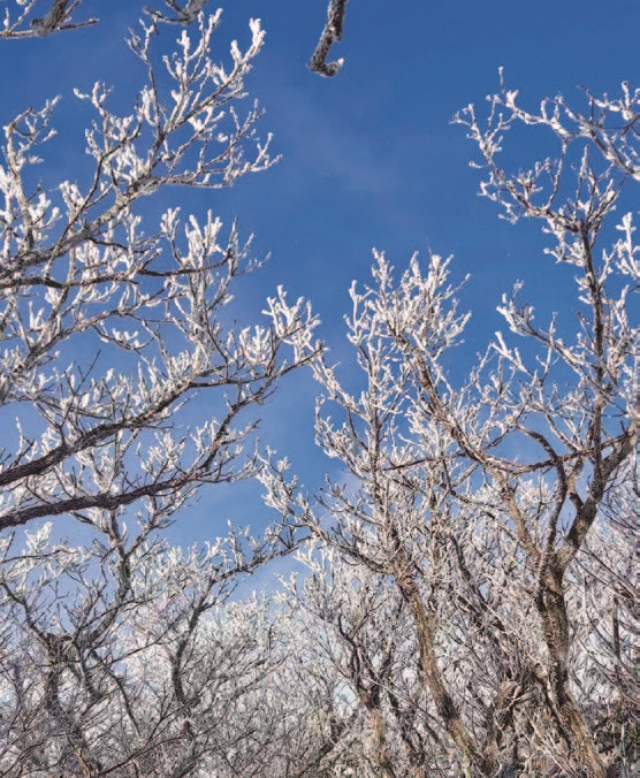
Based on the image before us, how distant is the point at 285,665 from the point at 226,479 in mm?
10476

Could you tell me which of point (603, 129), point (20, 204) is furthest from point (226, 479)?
point (603, 129)

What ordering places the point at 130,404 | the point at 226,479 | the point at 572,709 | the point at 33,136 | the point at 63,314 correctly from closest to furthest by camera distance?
the point at 572,709
the point at 33,136
the point at 63,314
the point at 130,404
the point at 226,479

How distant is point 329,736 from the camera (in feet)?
38.8

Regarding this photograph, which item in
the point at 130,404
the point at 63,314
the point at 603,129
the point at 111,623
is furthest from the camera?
the point at 111,623

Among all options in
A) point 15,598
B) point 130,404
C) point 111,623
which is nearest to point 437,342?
point 130,404

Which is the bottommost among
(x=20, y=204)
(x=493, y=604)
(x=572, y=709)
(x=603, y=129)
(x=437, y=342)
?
(x=572, y=709)

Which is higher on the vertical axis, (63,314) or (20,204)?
(20,204)

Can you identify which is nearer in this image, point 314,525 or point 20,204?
point 20,204

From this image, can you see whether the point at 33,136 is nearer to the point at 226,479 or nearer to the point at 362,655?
the point at 226,479

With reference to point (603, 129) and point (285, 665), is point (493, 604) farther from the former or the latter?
point (285, 665)

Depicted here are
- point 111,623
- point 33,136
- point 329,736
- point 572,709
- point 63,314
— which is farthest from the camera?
point 329,736

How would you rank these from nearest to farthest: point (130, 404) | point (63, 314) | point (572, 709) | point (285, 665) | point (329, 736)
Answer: point (572, 709), point (63, 314), point (130, 404), point (329, 736), point (285, 665)

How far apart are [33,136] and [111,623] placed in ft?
→ 21.3

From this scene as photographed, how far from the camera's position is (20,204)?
5.25m
